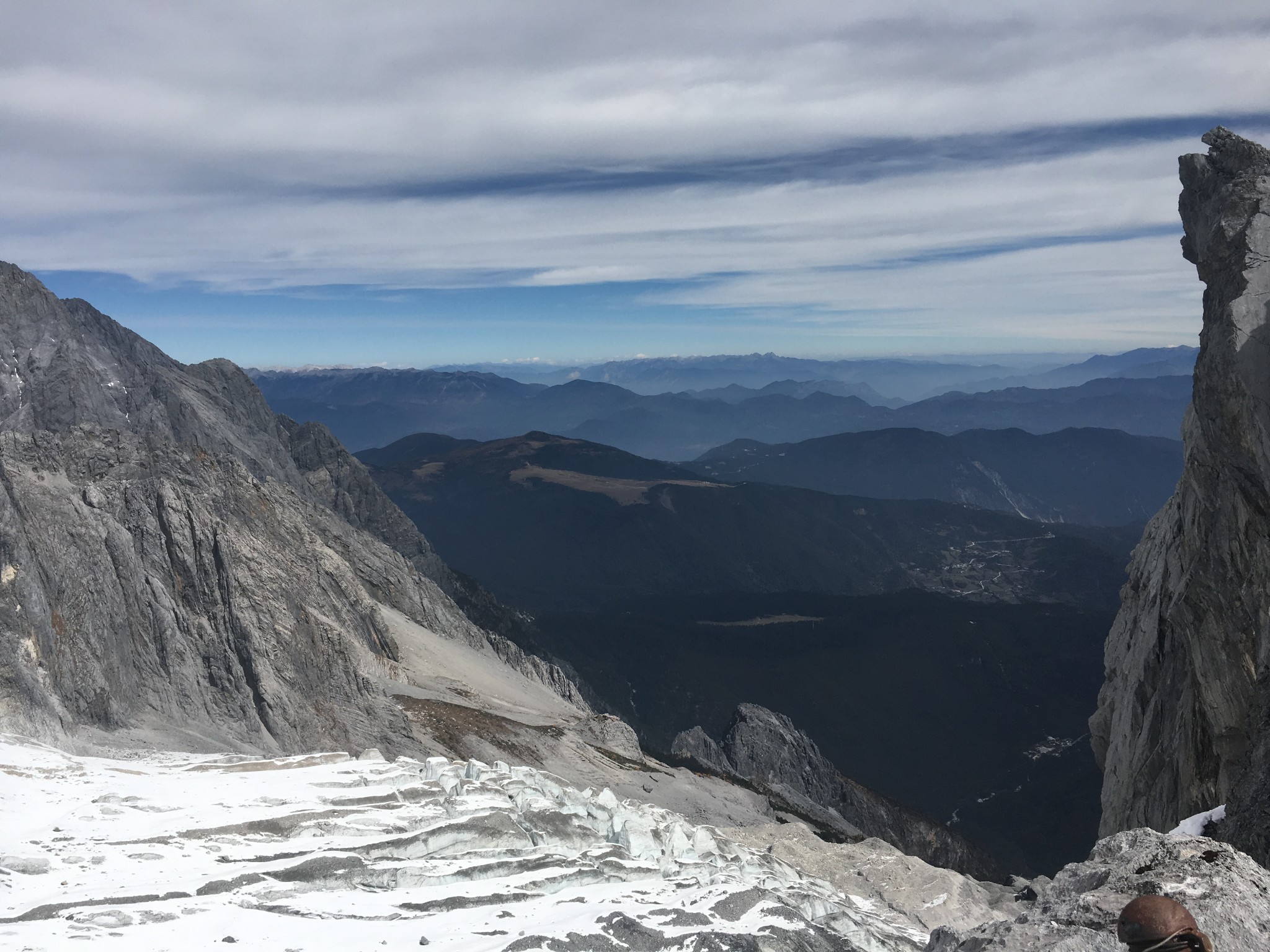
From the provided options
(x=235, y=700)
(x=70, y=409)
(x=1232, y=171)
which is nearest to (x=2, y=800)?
(x=235, y=700)

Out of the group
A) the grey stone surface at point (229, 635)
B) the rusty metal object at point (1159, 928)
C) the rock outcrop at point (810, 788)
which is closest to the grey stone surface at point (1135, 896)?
the rusty metal object at point (1159, 928)

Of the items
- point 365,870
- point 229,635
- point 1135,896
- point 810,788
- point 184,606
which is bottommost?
point 810,788

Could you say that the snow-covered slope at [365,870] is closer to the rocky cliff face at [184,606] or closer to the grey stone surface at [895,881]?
the grey stone surface at [895,881]

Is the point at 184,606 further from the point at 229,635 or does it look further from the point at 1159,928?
the point at 1159,928

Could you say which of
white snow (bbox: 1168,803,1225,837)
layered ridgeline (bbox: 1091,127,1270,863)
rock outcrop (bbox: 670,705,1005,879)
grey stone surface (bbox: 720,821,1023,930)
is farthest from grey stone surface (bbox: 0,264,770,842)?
white snow (bbox: 1168,803,1225,837)

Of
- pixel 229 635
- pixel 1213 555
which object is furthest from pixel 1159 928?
pixel 229 635

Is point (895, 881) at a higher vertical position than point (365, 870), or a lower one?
lower

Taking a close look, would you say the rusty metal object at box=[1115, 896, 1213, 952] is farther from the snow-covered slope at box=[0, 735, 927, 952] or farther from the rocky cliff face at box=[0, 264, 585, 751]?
the rocky cliff face at box=[0, 264, 585, 751]
